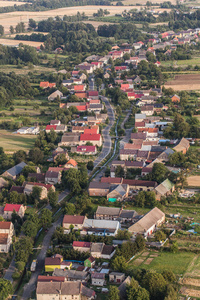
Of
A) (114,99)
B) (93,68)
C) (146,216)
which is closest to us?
(146,216)

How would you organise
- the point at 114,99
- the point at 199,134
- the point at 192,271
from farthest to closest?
the point at 114,99 → the point at 199,134 → the point at 192,271

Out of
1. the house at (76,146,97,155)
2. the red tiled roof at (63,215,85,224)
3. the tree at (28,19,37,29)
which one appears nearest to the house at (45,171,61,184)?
the house at (76,146,97,155)

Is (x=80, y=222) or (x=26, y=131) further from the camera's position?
(x=26, y=131)

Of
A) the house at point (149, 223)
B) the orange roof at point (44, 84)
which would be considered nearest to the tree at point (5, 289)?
the house at point (149, 223)

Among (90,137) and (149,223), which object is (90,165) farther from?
(149,223)

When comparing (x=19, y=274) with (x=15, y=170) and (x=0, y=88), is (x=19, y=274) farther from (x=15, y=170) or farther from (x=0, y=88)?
(x=0, y=88)

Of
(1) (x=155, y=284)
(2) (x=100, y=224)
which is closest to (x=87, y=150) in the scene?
(2) (x=100, y=224)

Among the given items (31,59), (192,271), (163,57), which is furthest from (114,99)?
(192,271)

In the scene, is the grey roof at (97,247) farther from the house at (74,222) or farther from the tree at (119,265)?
the house at (74,222)
